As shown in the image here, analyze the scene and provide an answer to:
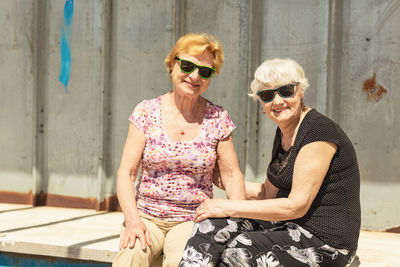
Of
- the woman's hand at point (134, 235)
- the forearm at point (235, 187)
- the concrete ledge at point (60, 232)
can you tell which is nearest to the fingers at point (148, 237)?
the woman's hand at point (134, 235)

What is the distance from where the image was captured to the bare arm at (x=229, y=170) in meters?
2.98

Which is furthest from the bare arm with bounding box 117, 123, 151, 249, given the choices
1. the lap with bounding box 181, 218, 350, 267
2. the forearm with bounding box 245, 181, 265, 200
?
the forearm with bounding box 245, 181, 265, 200

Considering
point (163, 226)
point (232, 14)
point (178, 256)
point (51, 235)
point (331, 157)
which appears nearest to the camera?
point (331, 157)

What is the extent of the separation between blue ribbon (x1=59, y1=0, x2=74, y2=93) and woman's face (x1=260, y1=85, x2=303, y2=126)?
2366 millimetres

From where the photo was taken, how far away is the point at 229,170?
301 cm

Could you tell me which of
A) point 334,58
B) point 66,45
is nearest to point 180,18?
point 66,45

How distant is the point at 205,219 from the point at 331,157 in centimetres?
69

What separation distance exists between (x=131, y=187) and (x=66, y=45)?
6.65ft

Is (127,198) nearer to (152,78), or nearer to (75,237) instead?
(75,237)

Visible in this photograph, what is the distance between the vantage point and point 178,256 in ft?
8.61

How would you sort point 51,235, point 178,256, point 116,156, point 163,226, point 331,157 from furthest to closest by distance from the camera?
point 116,156, point 51,235, point 163,226, point 178,256, point 331,157

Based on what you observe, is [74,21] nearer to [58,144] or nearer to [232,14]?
[58,144]

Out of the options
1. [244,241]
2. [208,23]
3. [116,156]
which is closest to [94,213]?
[116,156]

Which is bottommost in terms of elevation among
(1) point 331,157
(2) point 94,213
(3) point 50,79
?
(2) point 94,213
